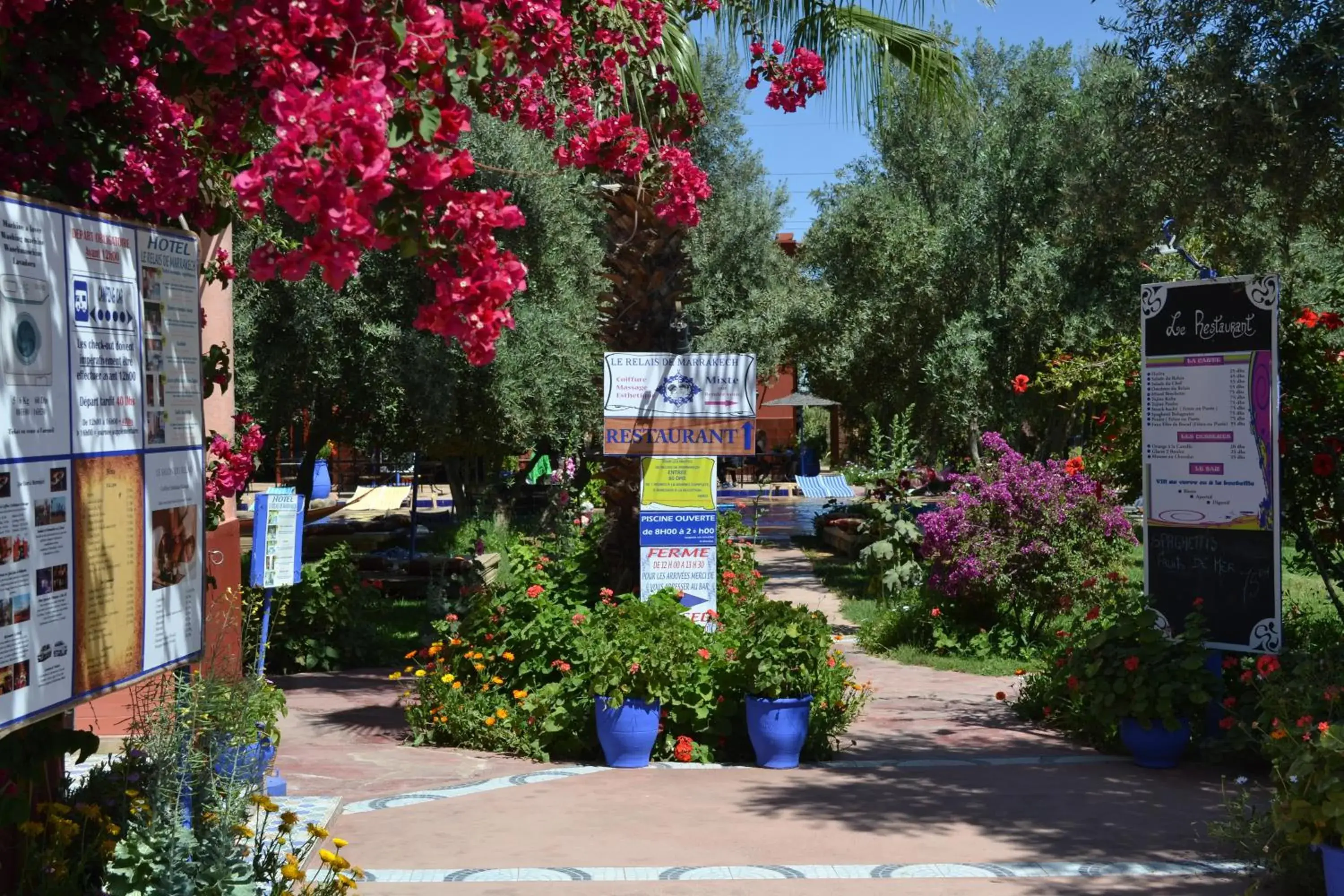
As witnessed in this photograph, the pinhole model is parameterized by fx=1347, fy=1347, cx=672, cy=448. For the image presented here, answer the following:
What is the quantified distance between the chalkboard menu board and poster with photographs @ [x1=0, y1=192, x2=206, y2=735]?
6.17 metres

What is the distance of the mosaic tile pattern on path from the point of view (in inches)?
213

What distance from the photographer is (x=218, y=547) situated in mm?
6781

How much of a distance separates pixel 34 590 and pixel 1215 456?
688 cm

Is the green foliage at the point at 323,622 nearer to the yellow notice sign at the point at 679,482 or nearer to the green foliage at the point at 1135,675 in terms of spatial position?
the yellow notice sign at the point at 679,482

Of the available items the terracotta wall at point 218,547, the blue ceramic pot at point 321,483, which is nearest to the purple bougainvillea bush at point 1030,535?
the terracotta wall at point 218,547

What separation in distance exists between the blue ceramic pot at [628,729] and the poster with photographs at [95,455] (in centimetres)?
398

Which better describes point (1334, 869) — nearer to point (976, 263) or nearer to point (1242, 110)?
point (1242, 110)

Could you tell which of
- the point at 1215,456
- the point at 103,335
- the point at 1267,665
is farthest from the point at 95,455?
the point at 1215,456

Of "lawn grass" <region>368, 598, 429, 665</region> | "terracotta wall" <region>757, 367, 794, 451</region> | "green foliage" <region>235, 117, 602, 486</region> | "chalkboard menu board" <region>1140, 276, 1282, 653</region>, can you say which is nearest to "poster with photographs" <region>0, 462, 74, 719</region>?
"chalkboard menu board" <region>1140, 276, 1282, 653</region>

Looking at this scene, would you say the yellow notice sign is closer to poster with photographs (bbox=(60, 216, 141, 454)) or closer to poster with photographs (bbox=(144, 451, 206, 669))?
poster with photographs (bbox=(144, 451, 206, 669))

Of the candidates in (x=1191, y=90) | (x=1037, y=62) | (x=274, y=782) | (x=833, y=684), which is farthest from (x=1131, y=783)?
(x=1037, y=62)

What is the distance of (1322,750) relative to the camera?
→ 4895 mm

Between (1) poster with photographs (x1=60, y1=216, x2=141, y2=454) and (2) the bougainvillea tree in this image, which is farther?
(1) poster with photographs (x1=60, y1=216, x2=141, y2=454)

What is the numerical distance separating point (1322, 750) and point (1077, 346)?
37.8ft
